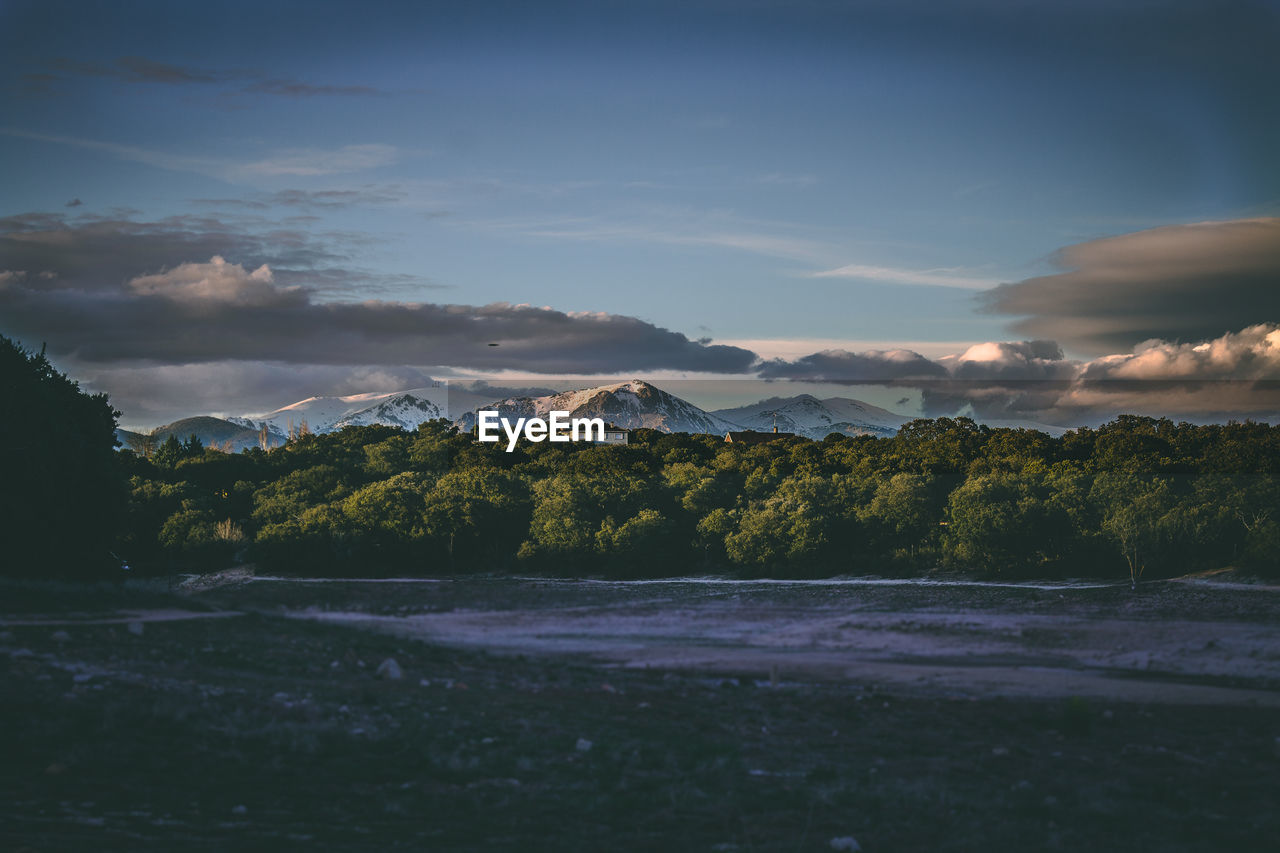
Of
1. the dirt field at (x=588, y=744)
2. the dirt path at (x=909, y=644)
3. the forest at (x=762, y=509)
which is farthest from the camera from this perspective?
Answer: the forest at (x=762, y=509)

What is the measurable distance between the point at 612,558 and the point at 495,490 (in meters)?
10.2

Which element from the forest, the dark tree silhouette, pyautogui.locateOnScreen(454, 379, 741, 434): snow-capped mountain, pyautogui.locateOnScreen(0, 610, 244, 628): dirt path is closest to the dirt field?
pyautogui.locateOnScreen(0, 610, 244, 628): dirt path

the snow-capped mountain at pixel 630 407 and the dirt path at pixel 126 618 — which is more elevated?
the snow-capped mountain at pixel 630 407

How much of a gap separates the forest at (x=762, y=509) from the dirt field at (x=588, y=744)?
26182mm

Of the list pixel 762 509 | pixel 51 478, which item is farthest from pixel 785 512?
pixel 51 478

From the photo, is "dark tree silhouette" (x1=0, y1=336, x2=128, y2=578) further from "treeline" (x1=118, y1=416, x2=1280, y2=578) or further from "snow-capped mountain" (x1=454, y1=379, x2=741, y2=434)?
"snow-capped mountain" (x1=454, y1=379, x2=741, y2=434)

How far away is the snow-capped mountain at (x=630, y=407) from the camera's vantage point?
157 metres

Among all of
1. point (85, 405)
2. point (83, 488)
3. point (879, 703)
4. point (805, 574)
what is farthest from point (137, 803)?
point (805, 574)

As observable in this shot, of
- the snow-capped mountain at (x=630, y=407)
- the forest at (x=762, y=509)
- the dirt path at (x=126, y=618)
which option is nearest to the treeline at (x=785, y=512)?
the forest at (x=762, y=509)

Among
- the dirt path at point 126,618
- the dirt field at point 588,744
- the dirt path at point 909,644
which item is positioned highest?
the dirt path at point 126,618

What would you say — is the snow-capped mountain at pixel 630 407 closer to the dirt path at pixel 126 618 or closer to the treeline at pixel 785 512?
the treeline at pixel 785 512

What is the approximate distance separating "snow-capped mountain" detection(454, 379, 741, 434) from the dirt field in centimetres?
11500

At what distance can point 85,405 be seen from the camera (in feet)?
168

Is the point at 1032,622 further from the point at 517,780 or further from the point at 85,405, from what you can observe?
the point at 85,405
